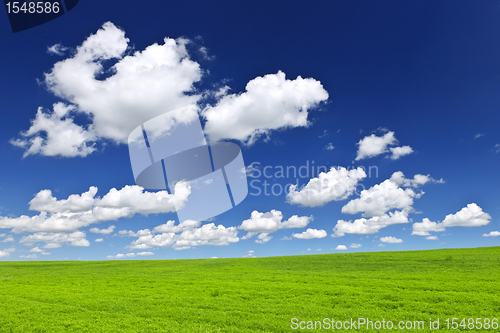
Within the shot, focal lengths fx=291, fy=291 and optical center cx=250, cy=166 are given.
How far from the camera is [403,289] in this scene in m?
22.7

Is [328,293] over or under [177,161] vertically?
under

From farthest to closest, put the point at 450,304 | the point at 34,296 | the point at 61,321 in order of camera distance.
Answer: the point at 34,296
the point at 450,304
the point at 61,321

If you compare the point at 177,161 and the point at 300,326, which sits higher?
the point at 177,161

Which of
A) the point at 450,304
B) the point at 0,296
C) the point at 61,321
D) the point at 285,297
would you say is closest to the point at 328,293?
the point at 285,297

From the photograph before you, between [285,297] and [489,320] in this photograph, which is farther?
[285,297]

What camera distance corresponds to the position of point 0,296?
973 inches

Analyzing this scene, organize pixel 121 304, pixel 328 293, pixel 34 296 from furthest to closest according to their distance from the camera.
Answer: pixel 34 296 < pixel 328 293 < pixel 121 304

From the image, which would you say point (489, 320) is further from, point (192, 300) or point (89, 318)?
point (89, 318)

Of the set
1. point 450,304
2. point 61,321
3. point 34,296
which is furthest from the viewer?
point 34,296

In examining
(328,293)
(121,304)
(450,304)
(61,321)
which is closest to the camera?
(61,321)

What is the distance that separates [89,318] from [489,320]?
2137 centimetres

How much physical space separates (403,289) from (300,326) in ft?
41.5

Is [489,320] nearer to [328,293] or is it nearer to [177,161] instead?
[328,293]

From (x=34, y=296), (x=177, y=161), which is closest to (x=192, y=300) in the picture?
(x=177, y=161)
